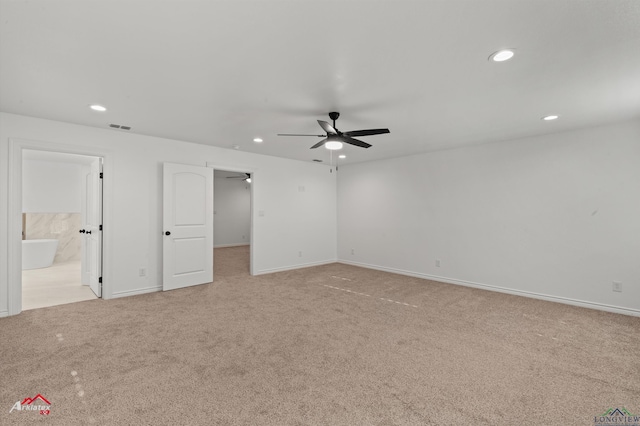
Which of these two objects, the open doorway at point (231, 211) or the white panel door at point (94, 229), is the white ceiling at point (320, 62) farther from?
the open doorway at point (231, 211)

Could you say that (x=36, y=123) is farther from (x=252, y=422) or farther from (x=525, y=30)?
(x=525, y=30)

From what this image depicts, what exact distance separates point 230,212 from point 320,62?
8.91 m

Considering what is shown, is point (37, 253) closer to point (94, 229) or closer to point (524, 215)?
point (94, 229)

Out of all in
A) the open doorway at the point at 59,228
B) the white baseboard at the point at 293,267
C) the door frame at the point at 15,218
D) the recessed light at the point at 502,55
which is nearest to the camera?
the recessed light at the point at 502,55

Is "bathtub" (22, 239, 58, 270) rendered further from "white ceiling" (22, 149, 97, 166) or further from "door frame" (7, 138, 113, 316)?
"door frame" (7, 138, 113, 316)

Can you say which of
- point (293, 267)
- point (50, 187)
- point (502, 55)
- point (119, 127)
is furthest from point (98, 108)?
point (50, 187)

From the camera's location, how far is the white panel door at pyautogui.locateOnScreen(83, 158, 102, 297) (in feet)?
13.7

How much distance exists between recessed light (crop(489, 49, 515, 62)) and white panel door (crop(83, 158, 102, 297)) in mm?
5060

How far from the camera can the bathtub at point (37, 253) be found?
19.9 ft

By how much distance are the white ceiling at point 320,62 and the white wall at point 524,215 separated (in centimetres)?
66

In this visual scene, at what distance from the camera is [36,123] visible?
3.58 m

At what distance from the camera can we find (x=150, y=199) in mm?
4531

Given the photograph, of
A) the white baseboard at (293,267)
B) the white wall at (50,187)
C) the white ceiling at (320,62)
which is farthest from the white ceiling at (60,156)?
the white baseboard at (293,267)

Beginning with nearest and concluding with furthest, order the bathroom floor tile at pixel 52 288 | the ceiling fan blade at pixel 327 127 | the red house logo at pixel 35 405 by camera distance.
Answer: the red house logo at pixel 35 405 → the ceiling fan blade at pixel 327 127 → the bathroom floor tile at pixel 52 288
